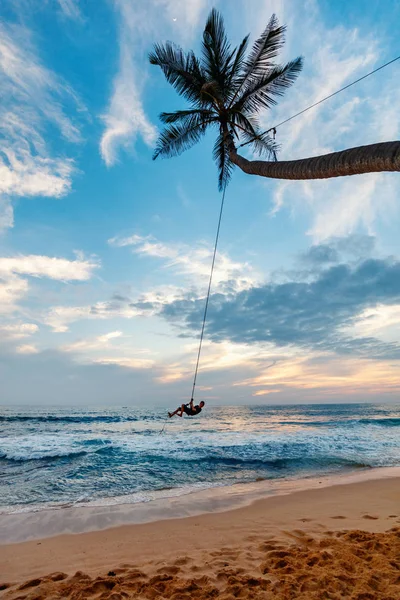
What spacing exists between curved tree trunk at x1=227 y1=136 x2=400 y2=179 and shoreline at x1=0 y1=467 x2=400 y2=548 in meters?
7.22

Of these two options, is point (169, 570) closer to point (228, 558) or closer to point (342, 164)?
point (228, 558)

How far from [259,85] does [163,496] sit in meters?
11.3

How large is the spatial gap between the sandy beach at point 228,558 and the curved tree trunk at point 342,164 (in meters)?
4.75

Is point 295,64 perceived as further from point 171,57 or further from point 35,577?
point 35,577

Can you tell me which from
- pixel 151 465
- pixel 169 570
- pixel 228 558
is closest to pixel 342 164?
pixel 228 558

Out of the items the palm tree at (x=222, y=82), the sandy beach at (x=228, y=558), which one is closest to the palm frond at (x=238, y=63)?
the palm tree at (x=222, y=82)

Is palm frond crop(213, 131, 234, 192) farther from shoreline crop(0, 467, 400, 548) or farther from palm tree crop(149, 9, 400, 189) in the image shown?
shoreline crop(0, 467, 400, 548)

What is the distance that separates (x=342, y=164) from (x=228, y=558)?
5.76 m

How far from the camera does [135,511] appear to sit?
25.3 ft

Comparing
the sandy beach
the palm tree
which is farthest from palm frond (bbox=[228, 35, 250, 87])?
the sandy beach

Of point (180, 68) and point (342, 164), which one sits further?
point (180, 68)

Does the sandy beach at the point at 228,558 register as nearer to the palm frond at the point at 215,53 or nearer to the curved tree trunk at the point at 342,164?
the curved tree trunk at the point at 342,164

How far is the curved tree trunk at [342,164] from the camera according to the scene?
389cm

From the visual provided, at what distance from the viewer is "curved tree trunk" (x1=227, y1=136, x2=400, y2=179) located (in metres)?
3.89
